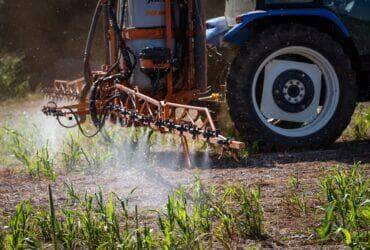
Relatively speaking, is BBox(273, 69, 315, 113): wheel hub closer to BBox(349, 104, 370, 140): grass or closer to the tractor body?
the tractor body

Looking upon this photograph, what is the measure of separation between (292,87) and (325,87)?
13.0 inches

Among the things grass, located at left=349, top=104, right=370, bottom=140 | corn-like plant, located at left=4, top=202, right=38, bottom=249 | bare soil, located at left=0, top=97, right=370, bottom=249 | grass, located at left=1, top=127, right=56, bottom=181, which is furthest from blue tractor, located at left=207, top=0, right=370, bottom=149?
corn-like plant, located at left=4, top=202, right=38, bottom=249

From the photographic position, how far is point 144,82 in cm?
686

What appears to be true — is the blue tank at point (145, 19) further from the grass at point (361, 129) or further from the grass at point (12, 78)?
the grass at point (12, 78)

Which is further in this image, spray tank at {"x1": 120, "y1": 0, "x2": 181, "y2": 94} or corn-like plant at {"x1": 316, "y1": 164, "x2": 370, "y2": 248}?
spray tank at {"x1": 120, "y1": 0, "x2": 181, "y2": 94}

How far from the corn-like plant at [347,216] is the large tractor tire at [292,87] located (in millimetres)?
2321

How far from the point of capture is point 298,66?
20.2 feet

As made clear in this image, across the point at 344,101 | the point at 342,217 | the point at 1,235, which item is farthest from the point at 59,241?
the point at 344,101

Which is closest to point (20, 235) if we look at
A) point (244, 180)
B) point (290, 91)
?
Result: point (244, 180)

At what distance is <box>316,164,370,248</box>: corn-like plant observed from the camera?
314 cm

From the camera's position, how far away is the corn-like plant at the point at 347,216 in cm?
314

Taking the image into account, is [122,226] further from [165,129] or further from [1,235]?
[165,129]

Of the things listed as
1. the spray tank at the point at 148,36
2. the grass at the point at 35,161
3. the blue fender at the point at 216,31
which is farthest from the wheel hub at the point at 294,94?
the grass at the point at 35,161

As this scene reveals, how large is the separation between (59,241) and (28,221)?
47 cm
